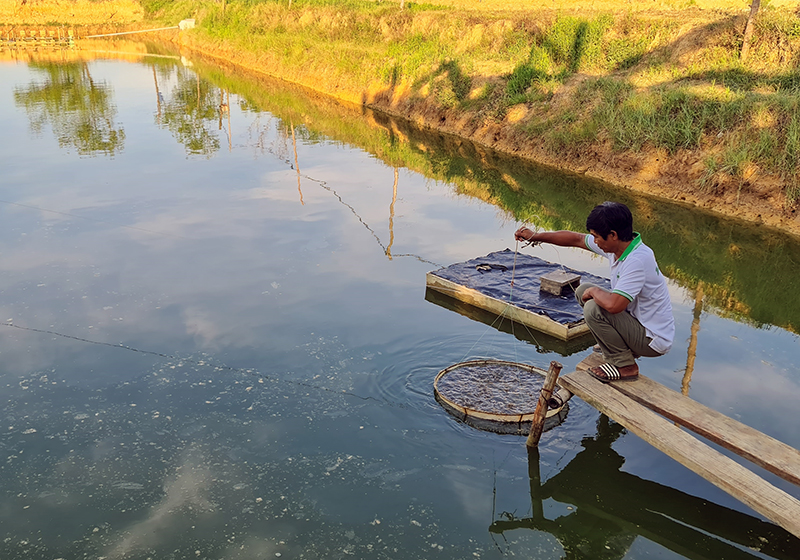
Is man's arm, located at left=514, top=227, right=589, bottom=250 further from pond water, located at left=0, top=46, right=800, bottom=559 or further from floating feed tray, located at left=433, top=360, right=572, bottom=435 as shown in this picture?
pond water, located at left=0, top=46, right=800, bottom=559

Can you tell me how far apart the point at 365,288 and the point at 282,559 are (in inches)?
163

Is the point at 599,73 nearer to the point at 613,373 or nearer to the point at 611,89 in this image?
the point at 611,89

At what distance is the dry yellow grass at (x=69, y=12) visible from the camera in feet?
145

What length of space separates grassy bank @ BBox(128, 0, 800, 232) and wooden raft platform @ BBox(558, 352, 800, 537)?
22.5 ft

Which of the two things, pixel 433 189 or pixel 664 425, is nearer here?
pixel 664 425

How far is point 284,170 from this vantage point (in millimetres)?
13375

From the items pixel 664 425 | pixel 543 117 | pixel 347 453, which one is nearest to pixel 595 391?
pixel 664 425

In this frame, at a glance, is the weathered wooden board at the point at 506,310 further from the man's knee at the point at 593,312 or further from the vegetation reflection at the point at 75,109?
the vegetation reflection at the point at 75,109

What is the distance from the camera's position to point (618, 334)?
181 inches

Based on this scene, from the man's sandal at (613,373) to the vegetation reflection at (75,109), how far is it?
1254cm

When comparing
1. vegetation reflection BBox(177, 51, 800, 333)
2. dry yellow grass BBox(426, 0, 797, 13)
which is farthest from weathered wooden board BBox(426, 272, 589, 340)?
dry yellow grass BBox(426, 0, 797, 13)

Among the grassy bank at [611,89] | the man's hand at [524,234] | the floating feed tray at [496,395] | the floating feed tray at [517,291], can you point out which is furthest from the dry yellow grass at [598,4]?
the man's hand at [524,234]

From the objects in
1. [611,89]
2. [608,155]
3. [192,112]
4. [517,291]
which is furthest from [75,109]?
[517,291]

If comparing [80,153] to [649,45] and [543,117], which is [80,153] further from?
[649,45]
